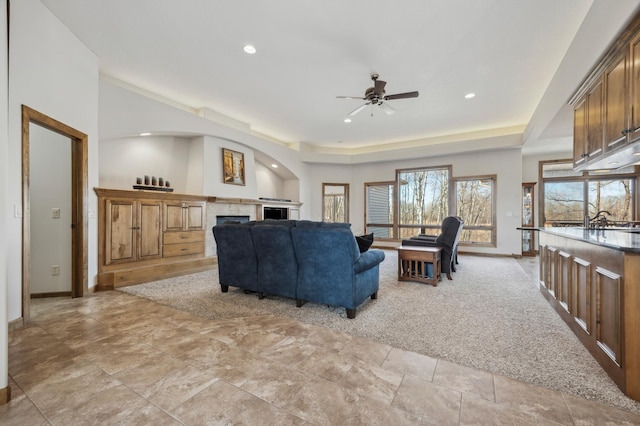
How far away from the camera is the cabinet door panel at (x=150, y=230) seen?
4527mm

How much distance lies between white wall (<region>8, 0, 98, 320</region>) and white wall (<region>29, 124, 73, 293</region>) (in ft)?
0.84

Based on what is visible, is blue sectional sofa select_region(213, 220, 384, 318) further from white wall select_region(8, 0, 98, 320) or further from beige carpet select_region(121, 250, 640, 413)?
white wall select_region(8, 0, 98, 320)

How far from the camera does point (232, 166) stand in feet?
21.2

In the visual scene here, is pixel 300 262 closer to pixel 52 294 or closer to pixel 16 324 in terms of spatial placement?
pixel 16 324

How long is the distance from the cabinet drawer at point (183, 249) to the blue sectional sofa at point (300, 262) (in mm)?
1810

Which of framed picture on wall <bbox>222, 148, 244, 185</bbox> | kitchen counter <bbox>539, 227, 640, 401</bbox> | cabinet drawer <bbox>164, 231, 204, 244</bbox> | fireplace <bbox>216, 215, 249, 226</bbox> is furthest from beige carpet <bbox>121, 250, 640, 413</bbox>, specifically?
framed picture on wall <bbox>222, 148, 244, 185</bbox>

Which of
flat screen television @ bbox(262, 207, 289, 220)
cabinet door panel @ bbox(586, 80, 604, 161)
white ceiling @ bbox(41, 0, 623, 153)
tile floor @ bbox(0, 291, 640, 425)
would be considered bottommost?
tile floor @ bbox(0, 291, 640, 425)

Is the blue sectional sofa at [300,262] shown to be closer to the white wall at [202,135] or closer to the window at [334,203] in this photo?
the white wall at [202,135]

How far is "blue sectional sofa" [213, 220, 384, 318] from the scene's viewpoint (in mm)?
2789

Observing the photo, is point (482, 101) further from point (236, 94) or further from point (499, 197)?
point (236, 94)

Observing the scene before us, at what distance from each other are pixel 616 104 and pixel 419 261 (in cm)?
278

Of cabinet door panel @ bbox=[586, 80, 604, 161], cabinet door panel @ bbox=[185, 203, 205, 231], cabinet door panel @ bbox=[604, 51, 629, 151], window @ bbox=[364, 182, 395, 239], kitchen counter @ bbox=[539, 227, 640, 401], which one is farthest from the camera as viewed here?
window @ bbox=[364, 182, 395, 239]

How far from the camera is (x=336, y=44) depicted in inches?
138

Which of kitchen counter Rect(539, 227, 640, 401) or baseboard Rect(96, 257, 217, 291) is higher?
kitchen counter Rect(539, 227, 640, 401)
